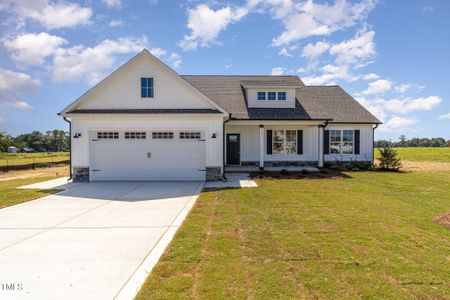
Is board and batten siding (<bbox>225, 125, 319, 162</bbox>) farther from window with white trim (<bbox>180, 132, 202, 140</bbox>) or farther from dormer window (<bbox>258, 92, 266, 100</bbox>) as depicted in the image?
window with white trim (<bbox>180, 132, 202, 140</bbox>)

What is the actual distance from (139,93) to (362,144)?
14575 millimetres

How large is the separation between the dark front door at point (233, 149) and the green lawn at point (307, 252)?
9.16m

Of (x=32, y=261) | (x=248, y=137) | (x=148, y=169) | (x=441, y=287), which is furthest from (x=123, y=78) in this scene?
(x=441, y=287)

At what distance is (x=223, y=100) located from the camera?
19.0 m

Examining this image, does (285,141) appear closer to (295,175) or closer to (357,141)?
(295,175)

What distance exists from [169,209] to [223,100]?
12.1m

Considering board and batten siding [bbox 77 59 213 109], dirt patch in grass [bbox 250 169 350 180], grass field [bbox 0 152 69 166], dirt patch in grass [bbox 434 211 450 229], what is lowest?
dirt patch in grass [bbox 434 211 450 229]

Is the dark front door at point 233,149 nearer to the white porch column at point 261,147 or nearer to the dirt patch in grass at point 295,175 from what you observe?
the white porch column at point 261,147

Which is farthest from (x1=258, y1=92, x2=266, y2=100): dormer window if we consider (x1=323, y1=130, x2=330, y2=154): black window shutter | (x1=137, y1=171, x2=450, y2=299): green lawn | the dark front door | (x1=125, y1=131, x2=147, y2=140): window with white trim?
(x1=137, y1=171, x2=450, y2=299): green lawn

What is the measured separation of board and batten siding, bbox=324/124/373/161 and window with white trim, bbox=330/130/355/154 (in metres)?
0.27

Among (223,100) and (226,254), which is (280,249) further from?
(223,100)

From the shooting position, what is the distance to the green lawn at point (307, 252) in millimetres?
3623

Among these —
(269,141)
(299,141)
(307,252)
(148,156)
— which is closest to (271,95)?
(269,141)

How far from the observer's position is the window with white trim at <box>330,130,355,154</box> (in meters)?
18.9
